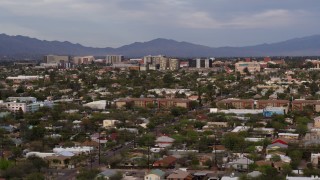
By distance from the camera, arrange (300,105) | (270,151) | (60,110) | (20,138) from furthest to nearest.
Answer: (300,105)
(60,110)
(20,138)
(270,151)

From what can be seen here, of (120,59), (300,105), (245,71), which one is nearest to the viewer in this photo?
(300,105)

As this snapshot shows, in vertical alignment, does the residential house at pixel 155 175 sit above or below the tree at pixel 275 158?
below

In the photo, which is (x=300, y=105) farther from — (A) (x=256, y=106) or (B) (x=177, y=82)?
(B) (x=177, y=82)

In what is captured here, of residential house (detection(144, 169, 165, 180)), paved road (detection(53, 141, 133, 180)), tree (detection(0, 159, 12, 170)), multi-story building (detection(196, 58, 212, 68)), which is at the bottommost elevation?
paved road (detection(53, 141, 133, 180))

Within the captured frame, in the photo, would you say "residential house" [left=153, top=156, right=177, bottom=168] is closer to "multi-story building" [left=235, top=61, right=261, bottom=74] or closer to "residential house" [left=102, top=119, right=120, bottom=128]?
"residential house" [left=102, top=119, right=120, bottom=128]

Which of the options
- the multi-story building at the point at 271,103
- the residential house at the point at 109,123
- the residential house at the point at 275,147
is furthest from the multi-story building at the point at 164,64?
the residential house at the point at 275,147

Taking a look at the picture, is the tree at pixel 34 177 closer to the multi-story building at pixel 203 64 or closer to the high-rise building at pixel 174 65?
the high-rise building at pixel 174 65

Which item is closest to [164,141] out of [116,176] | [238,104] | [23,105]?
[116,176]

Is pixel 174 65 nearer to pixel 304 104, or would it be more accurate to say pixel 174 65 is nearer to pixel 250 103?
pixel 250 103

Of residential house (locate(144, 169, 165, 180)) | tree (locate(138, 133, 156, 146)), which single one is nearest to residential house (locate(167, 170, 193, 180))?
residential house (locate(144, 169, 165, 180))

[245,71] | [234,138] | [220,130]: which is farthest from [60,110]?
[245,71]

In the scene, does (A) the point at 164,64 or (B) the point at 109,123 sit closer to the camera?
(B) the point at 109,123
